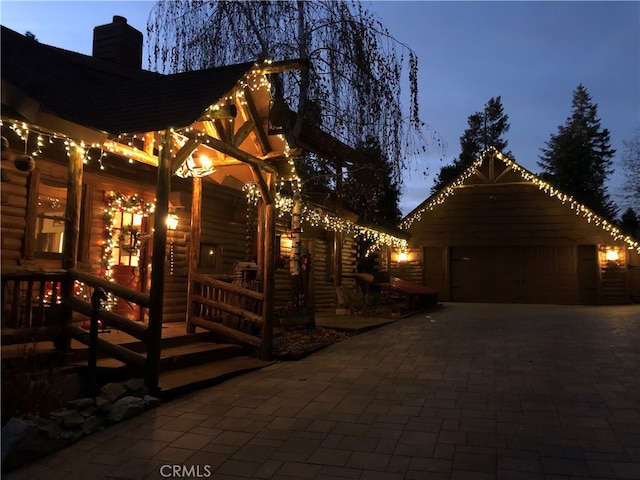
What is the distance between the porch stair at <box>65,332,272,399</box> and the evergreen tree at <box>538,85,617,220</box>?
26.2 m

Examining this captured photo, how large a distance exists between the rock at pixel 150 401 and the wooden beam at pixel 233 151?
3.04m

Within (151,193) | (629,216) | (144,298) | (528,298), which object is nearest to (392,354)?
(144,298)

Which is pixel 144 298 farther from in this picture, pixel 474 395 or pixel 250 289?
pixel 474 395

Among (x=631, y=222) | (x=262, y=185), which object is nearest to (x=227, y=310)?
(x=262, y=185)

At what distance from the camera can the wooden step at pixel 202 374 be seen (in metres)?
5.46

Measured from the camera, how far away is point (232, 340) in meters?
7.53

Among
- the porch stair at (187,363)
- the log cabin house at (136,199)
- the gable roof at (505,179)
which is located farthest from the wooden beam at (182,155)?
the gable roof at (505,179)

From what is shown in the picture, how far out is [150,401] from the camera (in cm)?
500

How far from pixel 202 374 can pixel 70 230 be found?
229 cm

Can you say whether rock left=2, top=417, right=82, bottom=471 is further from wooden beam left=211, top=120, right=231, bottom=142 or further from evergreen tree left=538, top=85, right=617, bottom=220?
evergreen tree left=538, top=85, right=617, bottom=220

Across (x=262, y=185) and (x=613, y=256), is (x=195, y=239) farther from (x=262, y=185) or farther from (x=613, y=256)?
(x=613, y=256)

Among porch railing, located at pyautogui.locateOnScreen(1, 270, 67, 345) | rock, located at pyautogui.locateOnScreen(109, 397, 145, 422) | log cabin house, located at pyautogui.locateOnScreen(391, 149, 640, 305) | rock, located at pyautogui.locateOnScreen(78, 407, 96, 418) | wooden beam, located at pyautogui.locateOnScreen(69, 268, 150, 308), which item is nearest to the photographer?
rock, located at pyautogui.locateOnScreen(78, 407, 96, 418)

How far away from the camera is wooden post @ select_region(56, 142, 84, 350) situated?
18.1 ft

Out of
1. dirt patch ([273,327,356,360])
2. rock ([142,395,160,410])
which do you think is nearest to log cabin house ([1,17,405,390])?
rock ([142,395,160,410])
